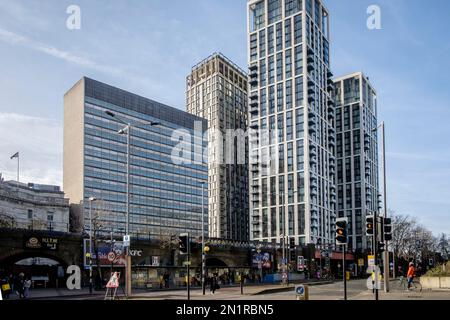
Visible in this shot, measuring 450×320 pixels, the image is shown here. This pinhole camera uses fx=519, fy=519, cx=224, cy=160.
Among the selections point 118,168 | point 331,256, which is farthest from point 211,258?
point 118,168

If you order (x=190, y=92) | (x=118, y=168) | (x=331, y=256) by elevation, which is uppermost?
(x=190, y=92)

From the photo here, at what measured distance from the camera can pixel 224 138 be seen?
178375 millimetres

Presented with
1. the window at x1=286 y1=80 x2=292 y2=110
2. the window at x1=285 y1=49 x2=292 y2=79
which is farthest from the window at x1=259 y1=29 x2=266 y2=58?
the window at x1=286 y1=80 x2=292 y2=110

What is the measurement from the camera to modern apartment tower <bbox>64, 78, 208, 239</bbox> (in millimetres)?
128250

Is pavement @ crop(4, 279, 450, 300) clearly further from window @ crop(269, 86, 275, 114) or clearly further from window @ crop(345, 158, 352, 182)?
window @ crop(345, 158, 352, 182)

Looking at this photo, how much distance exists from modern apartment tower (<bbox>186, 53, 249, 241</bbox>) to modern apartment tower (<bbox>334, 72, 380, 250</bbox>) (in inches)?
1355

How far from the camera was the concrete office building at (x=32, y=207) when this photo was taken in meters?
82.3

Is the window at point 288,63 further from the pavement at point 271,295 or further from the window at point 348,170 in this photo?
the pavement at point 271,295

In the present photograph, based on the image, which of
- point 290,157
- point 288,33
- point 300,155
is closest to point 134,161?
point 290,157

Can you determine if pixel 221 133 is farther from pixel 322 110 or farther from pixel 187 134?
pixel 322 110

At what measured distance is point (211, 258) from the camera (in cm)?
6912

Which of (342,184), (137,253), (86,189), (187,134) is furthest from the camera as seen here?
(342,184)
